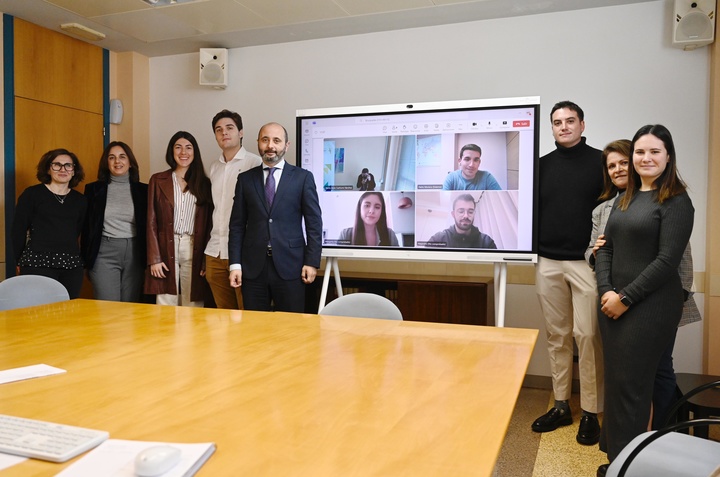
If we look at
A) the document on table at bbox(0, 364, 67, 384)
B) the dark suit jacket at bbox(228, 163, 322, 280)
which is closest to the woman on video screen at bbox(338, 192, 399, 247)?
the dark suit jacket at bbox(228, 163, 322, 280)

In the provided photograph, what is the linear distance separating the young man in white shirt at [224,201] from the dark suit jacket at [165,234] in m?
0.15

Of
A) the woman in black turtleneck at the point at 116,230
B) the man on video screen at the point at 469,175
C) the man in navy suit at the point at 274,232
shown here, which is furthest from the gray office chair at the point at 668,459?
the woman in black turtleneck at the point at 116,230

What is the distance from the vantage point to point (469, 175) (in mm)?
3695

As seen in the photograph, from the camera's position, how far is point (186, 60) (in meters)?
5.39

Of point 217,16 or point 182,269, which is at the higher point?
point 217,16

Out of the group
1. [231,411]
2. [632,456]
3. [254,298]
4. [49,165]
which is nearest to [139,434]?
[231,411]

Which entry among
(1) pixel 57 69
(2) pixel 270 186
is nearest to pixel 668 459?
(2) pixel 270 186

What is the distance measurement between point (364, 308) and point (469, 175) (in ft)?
5.14

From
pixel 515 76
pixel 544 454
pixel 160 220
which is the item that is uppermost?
pixel 515 76

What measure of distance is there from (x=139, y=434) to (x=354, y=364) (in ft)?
2.16

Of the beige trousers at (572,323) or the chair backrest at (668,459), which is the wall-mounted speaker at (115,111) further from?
the chair backrest at (668,459)

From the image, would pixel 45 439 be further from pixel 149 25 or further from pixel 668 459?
pixel 149 25

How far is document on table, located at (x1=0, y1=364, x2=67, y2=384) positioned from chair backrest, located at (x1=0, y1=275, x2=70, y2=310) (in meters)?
1.44

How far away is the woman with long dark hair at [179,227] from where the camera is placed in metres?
4.21
